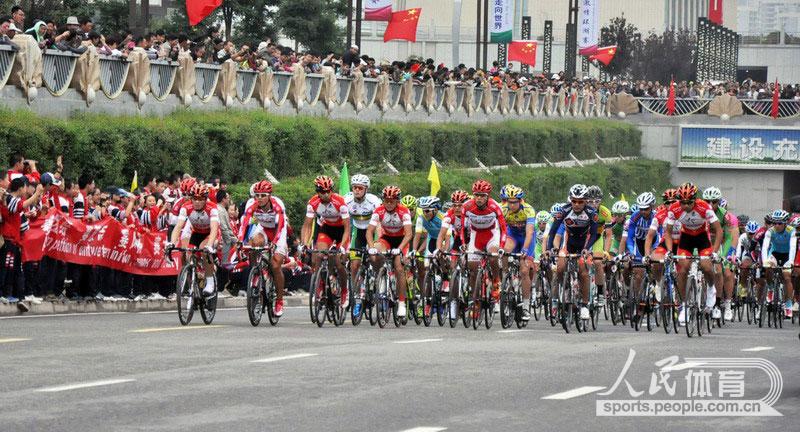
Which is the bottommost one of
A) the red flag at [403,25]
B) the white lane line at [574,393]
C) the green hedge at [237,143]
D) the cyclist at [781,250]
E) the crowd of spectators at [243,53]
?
the white lane line at [574,393]

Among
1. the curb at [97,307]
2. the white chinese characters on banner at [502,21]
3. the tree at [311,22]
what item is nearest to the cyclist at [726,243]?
the curb at [97,307]

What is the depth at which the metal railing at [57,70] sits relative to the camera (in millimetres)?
29672

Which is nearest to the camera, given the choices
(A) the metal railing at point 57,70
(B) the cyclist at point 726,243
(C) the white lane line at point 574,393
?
(C) the white lane line at point 574,393

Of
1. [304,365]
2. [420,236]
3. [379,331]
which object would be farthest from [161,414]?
A: [420,236]

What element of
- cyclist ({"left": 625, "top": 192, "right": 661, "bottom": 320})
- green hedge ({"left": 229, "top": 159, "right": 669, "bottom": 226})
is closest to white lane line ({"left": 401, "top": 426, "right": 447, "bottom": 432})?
cyclist ({"left": 625, "top": 192, "right": 661, "bottom": 320})

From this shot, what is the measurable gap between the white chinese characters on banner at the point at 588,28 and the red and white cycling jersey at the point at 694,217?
5702 centimetres

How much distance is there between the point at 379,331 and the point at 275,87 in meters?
19.7

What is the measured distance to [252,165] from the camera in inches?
1470

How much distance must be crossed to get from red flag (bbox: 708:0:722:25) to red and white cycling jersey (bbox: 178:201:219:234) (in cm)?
9441

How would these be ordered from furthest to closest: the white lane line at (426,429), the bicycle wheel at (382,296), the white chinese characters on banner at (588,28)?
the white chinese characters on banner at (588,28) < the bicycle wheel at (382,296) < the white lane line at (426,429)

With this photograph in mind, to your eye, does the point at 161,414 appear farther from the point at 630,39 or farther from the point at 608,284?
the point at 630,39

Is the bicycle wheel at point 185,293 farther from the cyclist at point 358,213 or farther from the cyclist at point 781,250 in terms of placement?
the cyclist at point 781,250

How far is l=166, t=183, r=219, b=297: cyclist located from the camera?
2075cm

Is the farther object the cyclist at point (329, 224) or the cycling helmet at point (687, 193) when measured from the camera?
the cycling helmet at point (687, 193)
